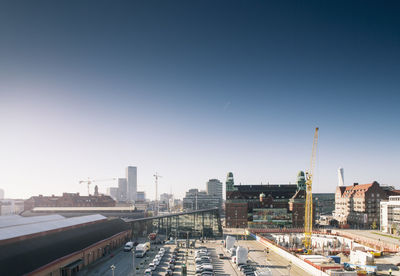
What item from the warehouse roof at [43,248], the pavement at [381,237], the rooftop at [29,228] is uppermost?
the rooftop at [29,228]

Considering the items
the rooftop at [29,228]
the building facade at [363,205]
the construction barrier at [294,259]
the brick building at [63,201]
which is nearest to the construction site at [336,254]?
the construction barrier at [294,259]

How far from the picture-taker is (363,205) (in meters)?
147

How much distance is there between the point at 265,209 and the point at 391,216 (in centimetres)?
5038

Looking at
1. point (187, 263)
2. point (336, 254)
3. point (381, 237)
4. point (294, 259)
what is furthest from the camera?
point (381, 237)

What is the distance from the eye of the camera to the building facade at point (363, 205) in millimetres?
143750

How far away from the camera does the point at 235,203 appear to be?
148 meters

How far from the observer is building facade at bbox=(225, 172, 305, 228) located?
145 meters

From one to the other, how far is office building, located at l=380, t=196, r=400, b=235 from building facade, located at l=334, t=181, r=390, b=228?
12.8m

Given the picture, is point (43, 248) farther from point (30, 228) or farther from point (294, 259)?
point (294, 259)

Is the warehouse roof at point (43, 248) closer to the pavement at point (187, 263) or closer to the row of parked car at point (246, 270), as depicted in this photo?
the pavement at point (187, 263)

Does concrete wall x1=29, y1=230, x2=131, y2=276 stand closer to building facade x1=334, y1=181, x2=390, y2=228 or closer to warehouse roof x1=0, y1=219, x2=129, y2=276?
warehouse roof x1=0, y1=219, x2=129, y2=276

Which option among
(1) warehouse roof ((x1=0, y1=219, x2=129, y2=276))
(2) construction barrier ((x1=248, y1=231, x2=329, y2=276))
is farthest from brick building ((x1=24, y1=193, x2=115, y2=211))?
(2) construction barrier ((x1=248, y1=231, x2=329, y2=276))

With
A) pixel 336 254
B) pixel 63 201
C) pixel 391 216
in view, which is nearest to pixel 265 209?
pixel 391 216

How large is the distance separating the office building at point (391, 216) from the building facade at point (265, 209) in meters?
33.2
